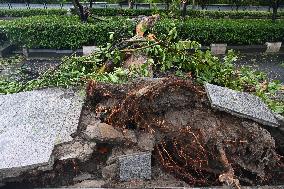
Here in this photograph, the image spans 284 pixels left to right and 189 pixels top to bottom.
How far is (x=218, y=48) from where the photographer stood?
1512 centimetres

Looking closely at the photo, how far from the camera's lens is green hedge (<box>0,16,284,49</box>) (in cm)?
1427

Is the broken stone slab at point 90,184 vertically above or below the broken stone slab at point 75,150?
below

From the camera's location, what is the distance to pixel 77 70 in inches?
251

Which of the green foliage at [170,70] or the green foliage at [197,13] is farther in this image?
the green foliage at [197,13]

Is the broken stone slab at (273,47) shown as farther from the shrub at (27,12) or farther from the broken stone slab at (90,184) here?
the broken stone slab at (90,184)

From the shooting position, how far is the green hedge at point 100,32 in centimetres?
1427

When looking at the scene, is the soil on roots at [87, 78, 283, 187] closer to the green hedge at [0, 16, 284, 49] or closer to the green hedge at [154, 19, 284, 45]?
the green hedge at [0, 16, 284, 49]

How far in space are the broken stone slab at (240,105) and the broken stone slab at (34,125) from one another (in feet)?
5.92

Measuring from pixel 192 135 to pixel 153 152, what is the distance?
538 mm

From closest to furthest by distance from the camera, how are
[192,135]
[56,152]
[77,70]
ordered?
[56,152]
[192,135]
[77,70]

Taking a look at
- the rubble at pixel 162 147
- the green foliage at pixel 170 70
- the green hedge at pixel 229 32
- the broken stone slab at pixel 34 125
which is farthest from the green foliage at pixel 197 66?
the green hedge at pixel 229 32

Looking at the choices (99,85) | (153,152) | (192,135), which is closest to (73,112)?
(99,85)

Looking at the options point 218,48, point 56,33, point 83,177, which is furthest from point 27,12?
point 83,177

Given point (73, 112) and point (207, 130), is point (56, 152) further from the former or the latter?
point (207, 130)
